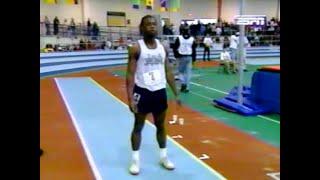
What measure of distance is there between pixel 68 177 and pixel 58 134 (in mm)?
2198

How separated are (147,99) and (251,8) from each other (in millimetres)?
33566

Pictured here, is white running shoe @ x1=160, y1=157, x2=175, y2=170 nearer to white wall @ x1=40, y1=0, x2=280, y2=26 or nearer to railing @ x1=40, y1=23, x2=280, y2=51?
railing @ x1=40, y1=23, x2=280, y2=51

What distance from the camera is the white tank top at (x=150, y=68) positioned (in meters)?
4.67

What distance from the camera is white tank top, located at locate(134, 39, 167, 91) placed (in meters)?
4.67

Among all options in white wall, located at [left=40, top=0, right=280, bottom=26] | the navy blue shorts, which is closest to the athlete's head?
the navy blue shorts

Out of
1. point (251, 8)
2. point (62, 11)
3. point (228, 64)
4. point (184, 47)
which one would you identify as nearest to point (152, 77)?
point (184, 47)

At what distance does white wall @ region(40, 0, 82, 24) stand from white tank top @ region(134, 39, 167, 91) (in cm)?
2560

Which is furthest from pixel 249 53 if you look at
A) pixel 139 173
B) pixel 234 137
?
pixel 139 173

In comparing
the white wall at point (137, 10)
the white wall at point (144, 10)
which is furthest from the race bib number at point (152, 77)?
the white wall at point (137, 10)

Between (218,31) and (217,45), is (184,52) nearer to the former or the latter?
(217,45)
